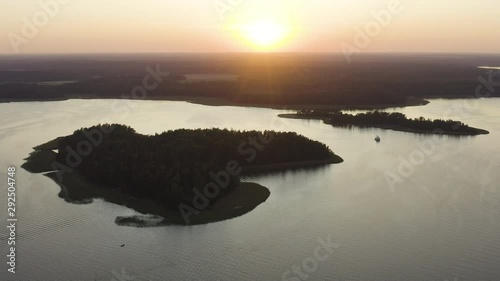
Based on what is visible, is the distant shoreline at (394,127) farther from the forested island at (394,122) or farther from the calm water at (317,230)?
the calm water at (317,230)

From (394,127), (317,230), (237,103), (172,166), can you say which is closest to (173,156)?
(172,166)

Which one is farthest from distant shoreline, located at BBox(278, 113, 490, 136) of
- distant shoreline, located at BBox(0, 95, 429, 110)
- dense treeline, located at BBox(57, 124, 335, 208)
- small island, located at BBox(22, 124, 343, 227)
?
dense treeline, located at BBox(57, 124, 335, 208)

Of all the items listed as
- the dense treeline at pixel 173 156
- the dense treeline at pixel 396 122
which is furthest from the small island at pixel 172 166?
the dense treeline at pixel 396 122

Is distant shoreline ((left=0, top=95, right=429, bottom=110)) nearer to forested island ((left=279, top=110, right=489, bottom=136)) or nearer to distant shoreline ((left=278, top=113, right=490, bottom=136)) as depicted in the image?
forested island ((left=279, top=110, right=489, bottom=136))

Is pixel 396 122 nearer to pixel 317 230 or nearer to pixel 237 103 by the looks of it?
pixel 237 103

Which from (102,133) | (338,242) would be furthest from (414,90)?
(338,242)

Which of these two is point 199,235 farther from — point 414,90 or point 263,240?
point 414,90

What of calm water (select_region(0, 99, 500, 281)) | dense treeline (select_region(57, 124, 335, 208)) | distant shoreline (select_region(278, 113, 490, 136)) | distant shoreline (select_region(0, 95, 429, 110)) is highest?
distant shoreline (select_region(0, 95, 429, 110))
